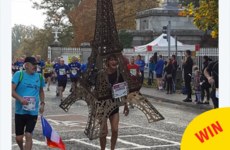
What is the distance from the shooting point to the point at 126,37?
39.9 meters

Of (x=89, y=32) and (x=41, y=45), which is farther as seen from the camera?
(x=41, y=45)

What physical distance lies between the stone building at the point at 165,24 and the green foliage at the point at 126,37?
1.35 feet

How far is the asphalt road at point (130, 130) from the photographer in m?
8.85

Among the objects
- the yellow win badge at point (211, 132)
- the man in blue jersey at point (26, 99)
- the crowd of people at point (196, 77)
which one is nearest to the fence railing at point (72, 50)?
the crowd of people at point (196, 77)

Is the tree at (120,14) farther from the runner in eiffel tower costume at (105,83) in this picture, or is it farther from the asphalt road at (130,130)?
the runner in eiffel tower costume at (105,83)

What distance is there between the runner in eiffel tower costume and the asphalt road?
0.62 m

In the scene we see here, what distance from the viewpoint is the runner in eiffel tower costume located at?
26.3 feet

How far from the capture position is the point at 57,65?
2000cm

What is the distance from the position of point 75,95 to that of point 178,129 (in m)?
3.11

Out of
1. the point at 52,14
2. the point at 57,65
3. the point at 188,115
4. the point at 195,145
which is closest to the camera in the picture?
the point at 195,145

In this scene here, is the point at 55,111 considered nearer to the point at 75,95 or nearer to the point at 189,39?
the point at 75,95

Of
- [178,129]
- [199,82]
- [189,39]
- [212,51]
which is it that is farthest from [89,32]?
[178,129]

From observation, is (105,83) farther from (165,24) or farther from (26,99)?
(165,24)

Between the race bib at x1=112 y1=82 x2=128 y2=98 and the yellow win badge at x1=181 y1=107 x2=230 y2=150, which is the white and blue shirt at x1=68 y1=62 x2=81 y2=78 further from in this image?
the yellow win badge at x1=181 y1=107 x2=230 y2=150
